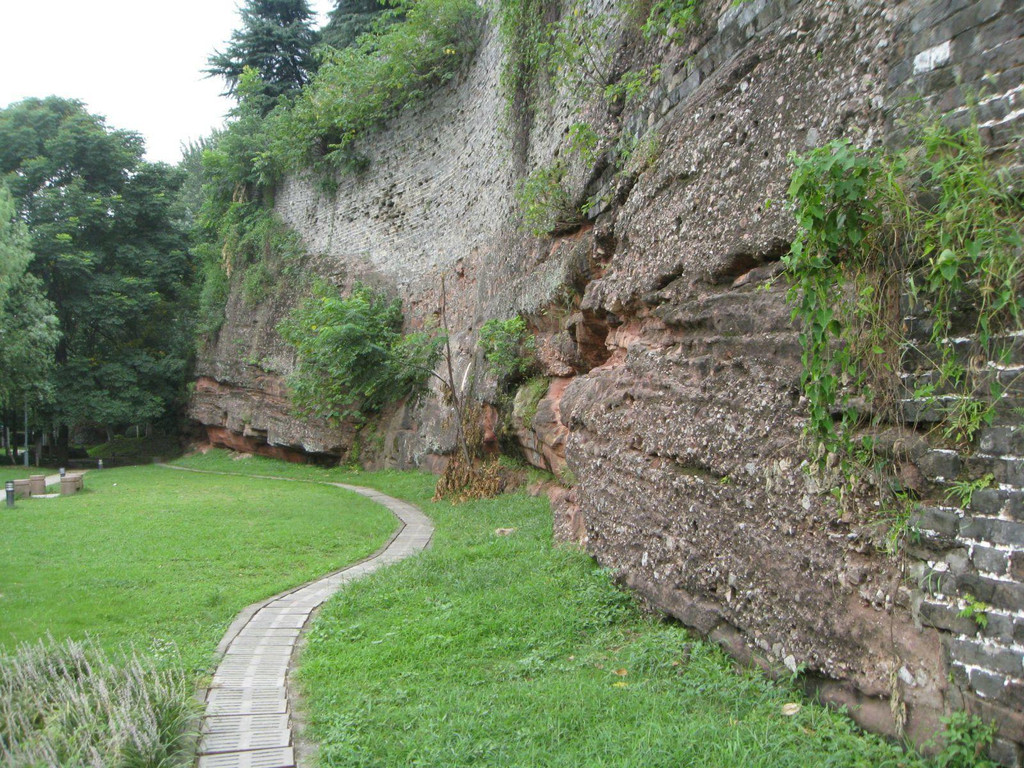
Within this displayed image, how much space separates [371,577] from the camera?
259 inches

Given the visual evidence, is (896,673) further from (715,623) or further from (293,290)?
(293,290)

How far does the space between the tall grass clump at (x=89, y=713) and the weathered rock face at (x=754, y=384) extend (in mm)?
2902

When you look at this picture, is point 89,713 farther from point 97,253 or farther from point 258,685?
point 97,253

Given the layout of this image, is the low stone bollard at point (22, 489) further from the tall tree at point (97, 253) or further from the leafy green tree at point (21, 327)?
the tall tree at point (97, 253)

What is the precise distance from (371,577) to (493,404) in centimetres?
512

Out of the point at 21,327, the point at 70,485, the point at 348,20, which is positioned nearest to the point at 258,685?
the point at 70,485

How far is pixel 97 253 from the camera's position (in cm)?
2377

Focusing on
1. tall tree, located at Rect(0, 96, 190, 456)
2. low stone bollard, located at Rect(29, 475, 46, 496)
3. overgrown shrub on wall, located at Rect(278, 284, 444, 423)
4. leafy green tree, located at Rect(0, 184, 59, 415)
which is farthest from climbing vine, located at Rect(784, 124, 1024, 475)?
tall tree, located at Rect(0, 96, 190, 456)

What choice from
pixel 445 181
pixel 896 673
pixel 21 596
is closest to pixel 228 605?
pixel 21 596

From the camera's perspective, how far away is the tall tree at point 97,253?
2238 centimetres

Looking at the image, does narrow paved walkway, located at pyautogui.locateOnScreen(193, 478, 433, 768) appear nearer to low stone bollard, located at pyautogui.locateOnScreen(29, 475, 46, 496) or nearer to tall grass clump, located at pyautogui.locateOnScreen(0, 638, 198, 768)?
tall grass clump, located at pyautogui.locateOnScreen(0, 638, 198, 768)

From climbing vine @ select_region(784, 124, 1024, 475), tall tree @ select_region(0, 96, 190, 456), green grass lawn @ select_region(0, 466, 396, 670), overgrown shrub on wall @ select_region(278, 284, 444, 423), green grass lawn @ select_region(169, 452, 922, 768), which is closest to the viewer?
climbing vine @ select_region(784, 124, 1024, 475)

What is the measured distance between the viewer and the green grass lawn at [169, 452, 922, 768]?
10.5ft

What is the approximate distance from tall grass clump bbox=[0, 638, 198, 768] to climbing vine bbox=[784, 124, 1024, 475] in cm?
338
